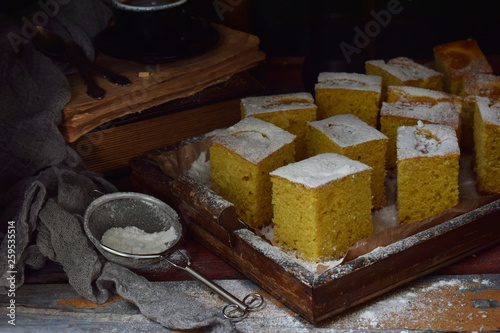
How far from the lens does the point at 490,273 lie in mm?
1843

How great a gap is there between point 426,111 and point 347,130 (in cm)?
30

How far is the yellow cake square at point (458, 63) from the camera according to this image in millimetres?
2422

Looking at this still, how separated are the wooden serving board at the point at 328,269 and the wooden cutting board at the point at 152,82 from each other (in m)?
0.39

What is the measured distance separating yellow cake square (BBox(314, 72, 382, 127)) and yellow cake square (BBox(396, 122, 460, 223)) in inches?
10.2

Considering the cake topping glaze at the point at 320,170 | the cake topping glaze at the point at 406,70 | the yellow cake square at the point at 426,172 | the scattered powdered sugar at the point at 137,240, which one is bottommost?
the scattered powdered sugar at the point at 137,240

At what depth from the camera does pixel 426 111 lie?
217 centimetres

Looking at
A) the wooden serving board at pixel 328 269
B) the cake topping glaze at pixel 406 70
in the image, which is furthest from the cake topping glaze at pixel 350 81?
the wooden serving board at pixel 328 269

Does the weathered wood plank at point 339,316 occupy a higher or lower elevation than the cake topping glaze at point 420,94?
lower

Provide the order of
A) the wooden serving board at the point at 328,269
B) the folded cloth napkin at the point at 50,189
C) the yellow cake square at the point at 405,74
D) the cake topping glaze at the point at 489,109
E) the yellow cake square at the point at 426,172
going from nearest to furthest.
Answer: the wooden serving board at the point at 328,269 → the folded cloth napkin at the point at 50,189 → the yellow cake square at the point at 426,172 → the cake topping glaze at the point at 489,109 → the yellow cake square at the point at 405,74

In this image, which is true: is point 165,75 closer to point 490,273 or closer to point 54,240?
point 54,240

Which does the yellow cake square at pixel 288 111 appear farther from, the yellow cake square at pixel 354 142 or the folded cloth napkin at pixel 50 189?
the folded cloth napkin at pixel 50 189

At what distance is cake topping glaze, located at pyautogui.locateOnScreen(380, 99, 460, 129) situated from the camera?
2.13 meters

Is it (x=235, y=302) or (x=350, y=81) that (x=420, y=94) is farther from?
(x=235, y=302)

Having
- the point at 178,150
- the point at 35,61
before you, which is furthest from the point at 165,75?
the point at 35,61
